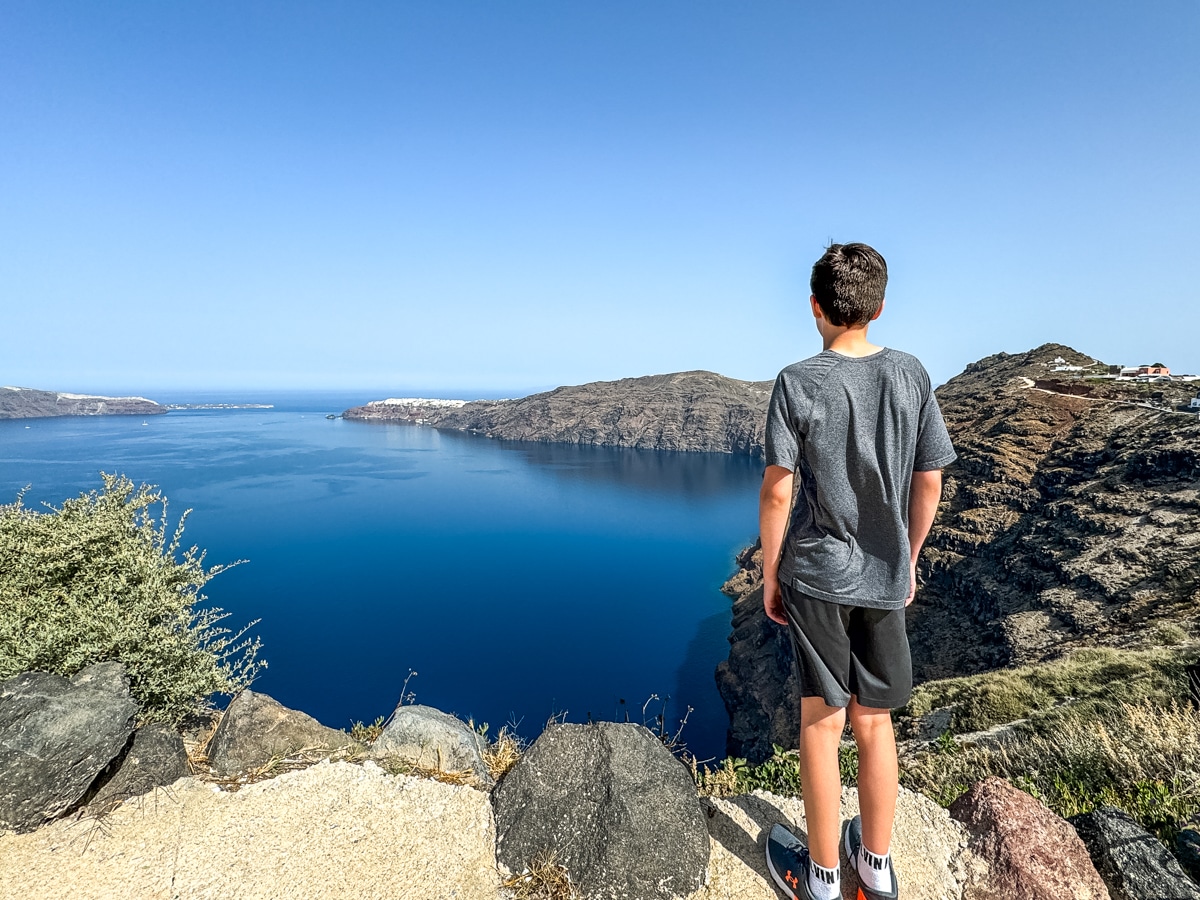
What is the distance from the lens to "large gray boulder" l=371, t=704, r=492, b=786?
3.93 m

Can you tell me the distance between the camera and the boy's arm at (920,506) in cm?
225

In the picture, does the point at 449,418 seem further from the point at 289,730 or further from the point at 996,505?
the point at 289,730

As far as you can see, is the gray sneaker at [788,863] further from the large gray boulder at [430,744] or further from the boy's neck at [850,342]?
the boy's neck at [850,342]

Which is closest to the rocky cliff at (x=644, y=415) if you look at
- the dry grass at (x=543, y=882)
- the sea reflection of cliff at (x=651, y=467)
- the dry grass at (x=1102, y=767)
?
the sea reflection of cliff at (x=651, y=467)

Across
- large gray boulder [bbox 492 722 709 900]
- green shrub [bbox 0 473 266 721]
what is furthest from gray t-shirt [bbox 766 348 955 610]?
green shrub [bbox 0 473 266 721]

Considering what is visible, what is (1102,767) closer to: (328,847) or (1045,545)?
(328,847)

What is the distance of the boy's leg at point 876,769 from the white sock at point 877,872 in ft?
0.16

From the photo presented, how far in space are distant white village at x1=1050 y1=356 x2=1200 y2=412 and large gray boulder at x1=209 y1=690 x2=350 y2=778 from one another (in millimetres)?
58604

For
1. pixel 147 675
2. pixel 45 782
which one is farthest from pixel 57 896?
pixel 147 675

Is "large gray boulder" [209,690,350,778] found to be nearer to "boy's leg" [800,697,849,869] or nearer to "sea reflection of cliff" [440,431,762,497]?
"boy's leg" [800,697,849,869]

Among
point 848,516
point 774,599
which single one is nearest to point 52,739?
point 774,599

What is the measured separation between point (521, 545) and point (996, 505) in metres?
46.4

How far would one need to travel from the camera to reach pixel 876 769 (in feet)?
7.67

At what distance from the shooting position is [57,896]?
104 inches
